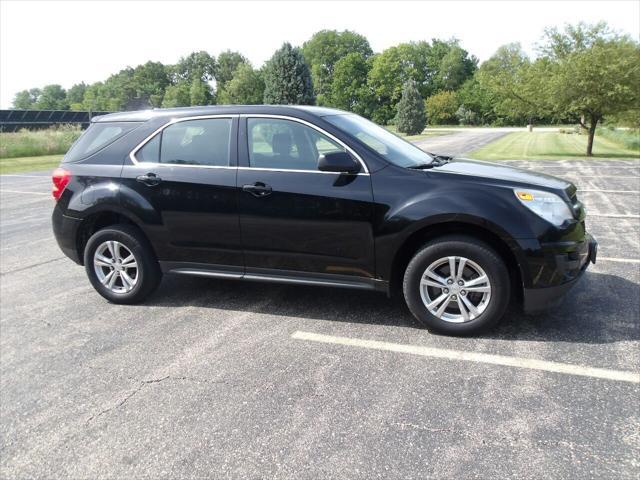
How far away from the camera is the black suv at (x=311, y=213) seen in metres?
3.77

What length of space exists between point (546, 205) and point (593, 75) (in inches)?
765

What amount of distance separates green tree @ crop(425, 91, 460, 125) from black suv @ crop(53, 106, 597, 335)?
266 feet

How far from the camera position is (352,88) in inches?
3223

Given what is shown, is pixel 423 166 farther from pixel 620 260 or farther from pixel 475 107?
pixel 475 107

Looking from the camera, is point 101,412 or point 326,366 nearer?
point 101,412

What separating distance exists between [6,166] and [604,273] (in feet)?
80.1

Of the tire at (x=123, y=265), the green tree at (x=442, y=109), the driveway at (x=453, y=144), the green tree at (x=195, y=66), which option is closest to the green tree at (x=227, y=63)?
the green tree at (x=195, y=66)

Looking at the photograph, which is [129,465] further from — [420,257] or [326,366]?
[420,257]

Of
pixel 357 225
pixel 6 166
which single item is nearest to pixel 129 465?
pixel 357 225

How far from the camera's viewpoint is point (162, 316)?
15.2 feet

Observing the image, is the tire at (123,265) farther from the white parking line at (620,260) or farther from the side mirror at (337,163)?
the white parking line at (620,260)

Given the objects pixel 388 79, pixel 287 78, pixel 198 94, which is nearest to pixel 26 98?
pixel 198 94

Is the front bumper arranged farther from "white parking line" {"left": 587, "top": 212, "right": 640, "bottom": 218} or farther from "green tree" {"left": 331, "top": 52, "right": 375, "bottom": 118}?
"green tree" {"left": 331, "top": 52, "right": 375, "bottom": 118}

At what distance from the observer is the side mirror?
3943 mm
